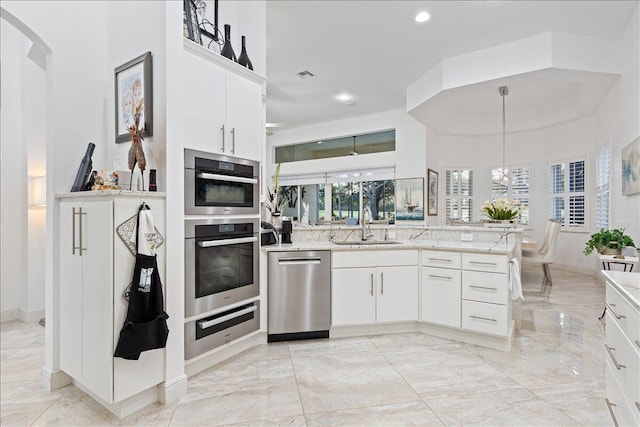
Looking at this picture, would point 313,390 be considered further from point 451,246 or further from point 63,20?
point 63,20

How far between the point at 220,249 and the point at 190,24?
1.62 meters

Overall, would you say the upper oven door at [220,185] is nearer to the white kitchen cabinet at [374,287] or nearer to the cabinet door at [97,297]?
the cabinet door at [97,297]

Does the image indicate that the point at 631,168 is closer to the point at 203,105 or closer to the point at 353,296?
the point at 353,296

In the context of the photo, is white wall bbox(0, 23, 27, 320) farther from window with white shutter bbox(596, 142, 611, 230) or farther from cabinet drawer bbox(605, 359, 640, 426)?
window with white shutter bbox(596, 142, 611, 230)

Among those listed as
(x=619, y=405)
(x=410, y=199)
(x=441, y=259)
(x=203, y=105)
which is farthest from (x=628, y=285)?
(x=410, y=199)

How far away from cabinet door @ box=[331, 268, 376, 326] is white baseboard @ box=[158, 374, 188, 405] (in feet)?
4.59

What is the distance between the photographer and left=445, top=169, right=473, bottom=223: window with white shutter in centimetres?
805

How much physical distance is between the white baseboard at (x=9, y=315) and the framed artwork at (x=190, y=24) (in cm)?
349

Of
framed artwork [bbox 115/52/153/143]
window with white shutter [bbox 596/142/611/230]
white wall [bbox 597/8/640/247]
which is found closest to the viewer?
framed artwork [bbox 115/52/153/143]

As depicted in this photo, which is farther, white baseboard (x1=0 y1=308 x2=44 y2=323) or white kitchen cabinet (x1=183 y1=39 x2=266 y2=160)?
white baseboard (x1=0 y1=308 x2=44 y2=323)

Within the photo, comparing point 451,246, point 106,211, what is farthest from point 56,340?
point 451,246

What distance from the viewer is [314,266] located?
3.15 metres

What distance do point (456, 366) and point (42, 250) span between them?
4.24 m

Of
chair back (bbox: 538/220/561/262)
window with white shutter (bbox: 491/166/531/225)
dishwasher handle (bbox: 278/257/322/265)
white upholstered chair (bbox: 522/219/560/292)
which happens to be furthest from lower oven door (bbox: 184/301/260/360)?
window with white shutter (bbox: 491/166/531/225)
